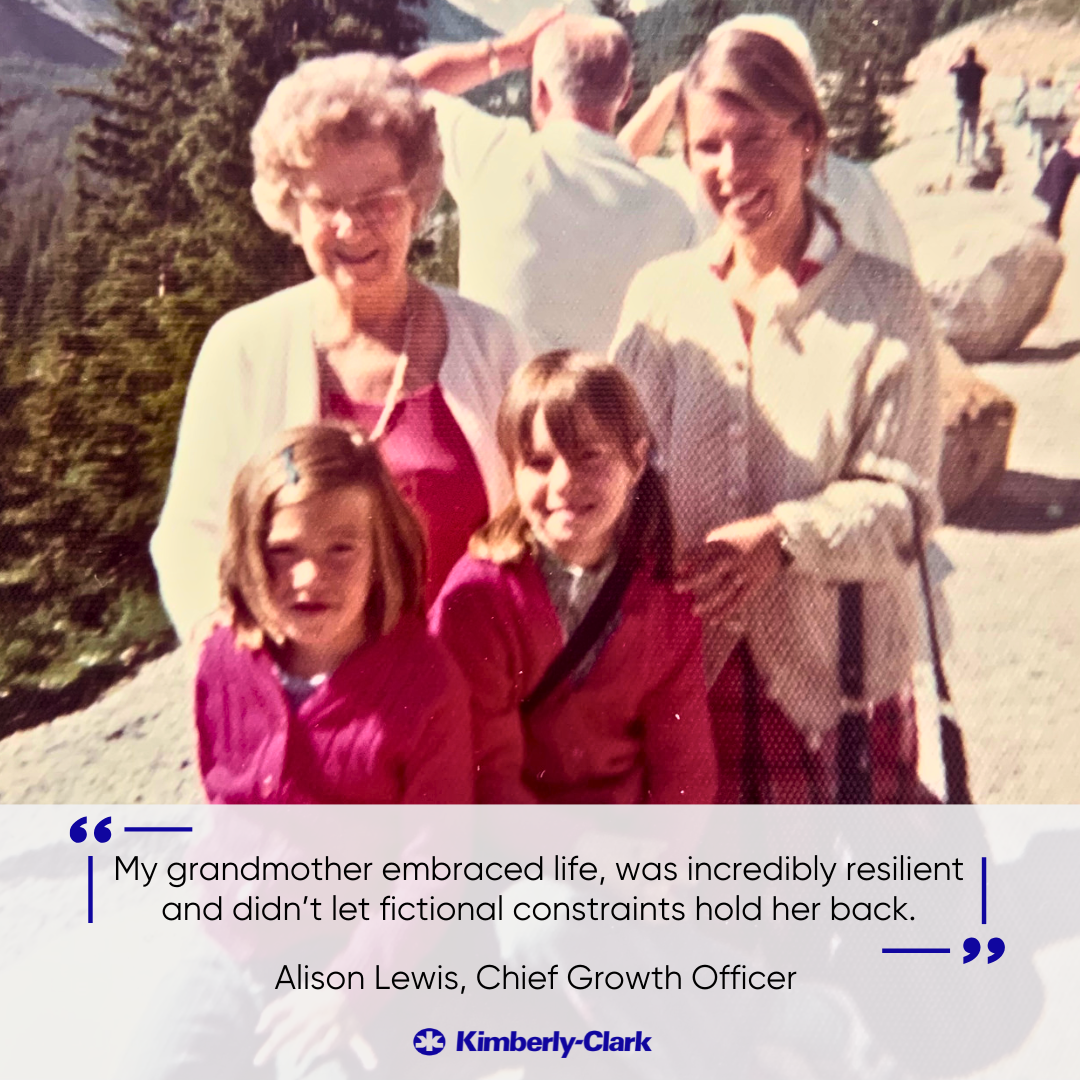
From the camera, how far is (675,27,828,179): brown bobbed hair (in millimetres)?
1039

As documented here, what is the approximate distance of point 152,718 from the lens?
1075mm

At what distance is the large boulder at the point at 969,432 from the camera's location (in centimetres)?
106

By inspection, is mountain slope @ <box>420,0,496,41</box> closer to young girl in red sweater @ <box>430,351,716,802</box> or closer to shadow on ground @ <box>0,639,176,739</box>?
young girl in red sweater @ <box>430,351,716,802</box>

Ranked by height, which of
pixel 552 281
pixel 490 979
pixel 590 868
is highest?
pixel 552 281

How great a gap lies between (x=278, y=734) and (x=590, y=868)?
1.15ft

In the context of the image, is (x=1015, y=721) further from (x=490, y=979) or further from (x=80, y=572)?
(x=80, y=572)

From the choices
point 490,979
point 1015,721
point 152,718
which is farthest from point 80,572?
point 1015,721

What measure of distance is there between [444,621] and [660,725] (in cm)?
25

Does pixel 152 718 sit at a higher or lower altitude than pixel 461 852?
higher

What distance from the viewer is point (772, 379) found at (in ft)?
3.44

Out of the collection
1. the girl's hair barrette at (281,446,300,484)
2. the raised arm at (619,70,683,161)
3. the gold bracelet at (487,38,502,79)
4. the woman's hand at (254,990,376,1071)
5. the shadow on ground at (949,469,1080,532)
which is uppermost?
the gold bracelet at (487,38,502,79)

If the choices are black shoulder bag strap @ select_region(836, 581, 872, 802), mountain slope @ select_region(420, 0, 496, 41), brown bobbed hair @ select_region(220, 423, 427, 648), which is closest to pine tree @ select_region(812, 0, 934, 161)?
mountain slope @ select_region(420, 0, 496, 41)

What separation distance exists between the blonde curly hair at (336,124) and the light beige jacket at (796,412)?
0.26 m

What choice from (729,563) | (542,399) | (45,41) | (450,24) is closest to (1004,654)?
(729,563)
